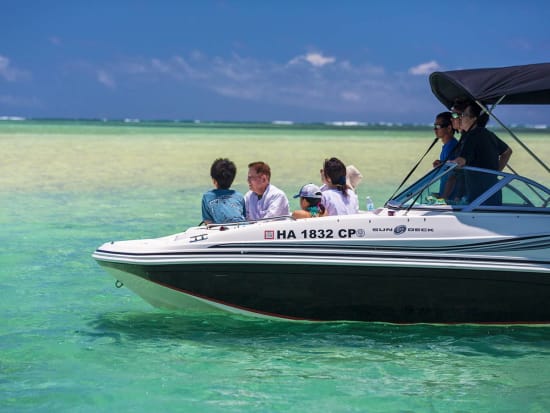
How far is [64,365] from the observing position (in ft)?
23.0

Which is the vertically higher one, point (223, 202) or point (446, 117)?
point (446, 117)

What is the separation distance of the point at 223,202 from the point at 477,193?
221cm

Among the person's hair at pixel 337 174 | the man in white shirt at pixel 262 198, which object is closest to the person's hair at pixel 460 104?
the person's hair at pixel 337 174

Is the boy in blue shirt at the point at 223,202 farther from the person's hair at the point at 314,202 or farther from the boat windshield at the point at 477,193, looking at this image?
the boat windshield at the point at 477,193

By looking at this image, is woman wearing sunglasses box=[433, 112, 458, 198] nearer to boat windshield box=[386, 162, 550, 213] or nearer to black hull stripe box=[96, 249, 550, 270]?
boat windshield box=[386, 162, 550, 213]

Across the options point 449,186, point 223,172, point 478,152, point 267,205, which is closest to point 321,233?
point 267,205

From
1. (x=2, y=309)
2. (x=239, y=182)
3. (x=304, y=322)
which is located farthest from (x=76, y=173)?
(x=304, y=322)

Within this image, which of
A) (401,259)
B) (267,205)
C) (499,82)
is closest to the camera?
(401,259)

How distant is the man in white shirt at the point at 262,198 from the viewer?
8.18 m

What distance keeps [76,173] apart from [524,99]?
2116 centimetres

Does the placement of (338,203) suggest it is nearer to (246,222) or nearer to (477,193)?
(246,222)

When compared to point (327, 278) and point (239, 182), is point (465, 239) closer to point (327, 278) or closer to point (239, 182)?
point (327, 278)

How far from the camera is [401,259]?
7305mm

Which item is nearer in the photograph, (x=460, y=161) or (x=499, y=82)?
(x=499, y=82)
